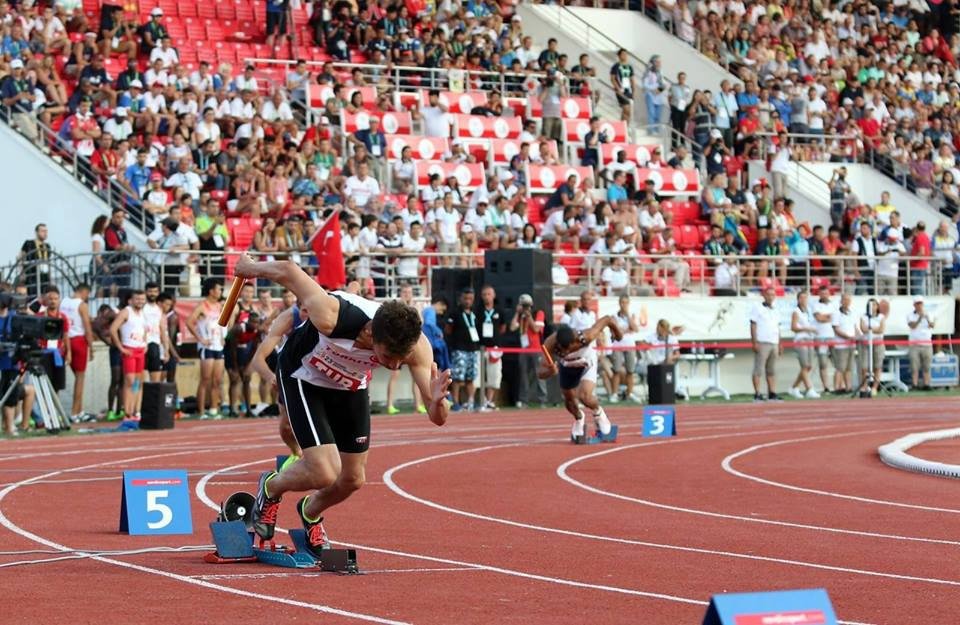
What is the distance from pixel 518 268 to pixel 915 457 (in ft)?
35.9

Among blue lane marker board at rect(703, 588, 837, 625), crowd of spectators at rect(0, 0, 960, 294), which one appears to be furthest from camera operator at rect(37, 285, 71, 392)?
blue lane marker board at rect(703, 588, 837, 625)

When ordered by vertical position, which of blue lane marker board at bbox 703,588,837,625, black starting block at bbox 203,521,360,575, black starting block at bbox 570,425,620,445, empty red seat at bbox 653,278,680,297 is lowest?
black starting block at bbox 570,425,620,445

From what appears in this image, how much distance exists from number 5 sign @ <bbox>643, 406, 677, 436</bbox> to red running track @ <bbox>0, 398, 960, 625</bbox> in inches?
11.1

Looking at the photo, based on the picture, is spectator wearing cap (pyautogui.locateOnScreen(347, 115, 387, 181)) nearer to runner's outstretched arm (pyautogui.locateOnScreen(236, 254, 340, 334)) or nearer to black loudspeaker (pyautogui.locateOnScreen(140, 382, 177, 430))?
black loudspeaker (pyautogui.locateOnScreen(140, 382, 177, 430))

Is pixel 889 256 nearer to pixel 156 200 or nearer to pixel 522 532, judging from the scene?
pixel 156 200

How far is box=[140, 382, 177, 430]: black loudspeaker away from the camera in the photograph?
2267cm

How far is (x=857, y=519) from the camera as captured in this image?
41.6 feet

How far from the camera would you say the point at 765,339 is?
1180 inches

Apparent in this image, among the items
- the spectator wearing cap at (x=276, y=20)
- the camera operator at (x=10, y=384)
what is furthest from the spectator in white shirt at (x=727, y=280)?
the camera operator at (x=10, y=384)

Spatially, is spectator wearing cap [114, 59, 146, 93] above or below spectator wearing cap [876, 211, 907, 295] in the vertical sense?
above

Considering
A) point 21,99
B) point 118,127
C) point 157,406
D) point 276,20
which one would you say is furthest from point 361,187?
point 157,406

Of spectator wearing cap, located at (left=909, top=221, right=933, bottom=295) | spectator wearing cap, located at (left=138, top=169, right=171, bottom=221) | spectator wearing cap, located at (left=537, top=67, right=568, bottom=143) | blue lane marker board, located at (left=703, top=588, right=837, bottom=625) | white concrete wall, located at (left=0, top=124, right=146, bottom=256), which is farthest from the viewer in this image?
spectator wearing cap, located at (left=537, top=67, right=568, bottom=143)

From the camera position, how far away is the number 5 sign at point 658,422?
21609mm

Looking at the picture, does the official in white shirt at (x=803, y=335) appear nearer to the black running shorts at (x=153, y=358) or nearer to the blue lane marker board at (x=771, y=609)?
the black running shorts at (x=153, y=358)
